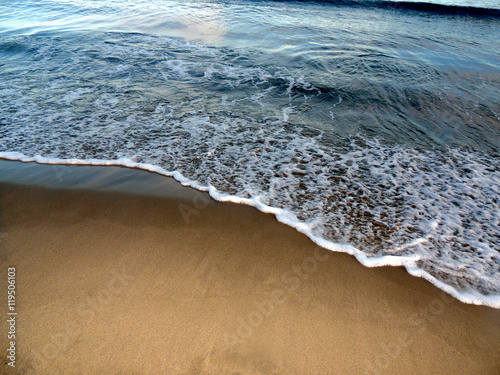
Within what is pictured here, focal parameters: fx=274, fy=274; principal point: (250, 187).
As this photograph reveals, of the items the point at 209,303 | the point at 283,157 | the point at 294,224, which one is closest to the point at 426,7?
the point at 283,157

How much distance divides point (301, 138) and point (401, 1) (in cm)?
1700

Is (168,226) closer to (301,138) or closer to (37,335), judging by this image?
(37,335)

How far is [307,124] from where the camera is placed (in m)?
4.60

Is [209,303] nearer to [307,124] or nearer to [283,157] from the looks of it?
[283,157]

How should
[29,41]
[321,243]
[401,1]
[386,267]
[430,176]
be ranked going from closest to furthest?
[386,267]
[321,243]
[430,176]
[29,41]
[401,1]

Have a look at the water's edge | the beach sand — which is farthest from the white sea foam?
the beach sand

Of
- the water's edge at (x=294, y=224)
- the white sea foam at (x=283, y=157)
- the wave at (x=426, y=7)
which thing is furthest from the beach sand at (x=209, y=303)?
the wave at (x=426, y=7)

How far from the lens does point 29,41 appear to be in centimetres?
871

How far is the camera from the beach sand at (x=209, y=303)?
5.89 ft

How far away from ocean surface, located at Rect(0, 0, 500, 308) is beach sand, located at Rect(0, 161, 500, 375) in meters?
0.31

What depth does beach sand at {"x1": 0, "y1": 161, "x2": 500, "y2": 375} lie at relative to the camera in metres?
1.79

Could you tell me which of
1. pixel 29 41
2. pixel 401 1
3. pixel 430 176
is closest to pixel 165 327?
pixel 430 176

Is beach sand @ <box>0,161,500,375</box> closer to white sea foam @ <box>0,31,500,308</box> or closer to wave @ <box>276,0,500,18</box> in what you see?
white sea foam @ <box>0,31,500,308</box>

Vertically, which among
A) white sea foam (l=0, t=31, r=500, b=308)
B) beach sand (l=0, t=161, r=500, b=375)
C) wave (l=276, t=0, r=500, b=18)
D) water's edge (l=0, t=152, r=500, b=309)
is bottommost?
beach sand (l=0, t=161, r=500, b=375)
